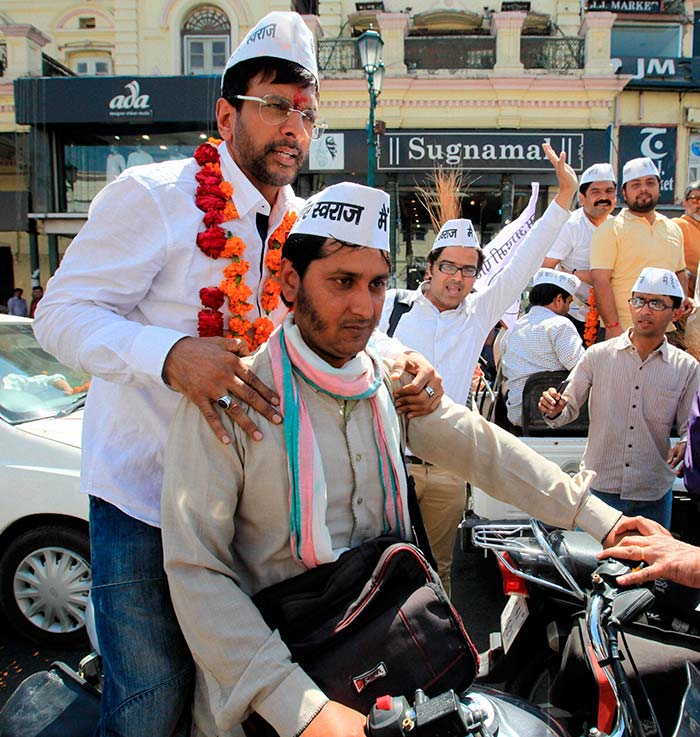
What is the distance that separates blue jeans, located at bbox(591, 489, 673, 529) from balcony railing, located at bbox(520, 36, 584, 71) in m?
16.0

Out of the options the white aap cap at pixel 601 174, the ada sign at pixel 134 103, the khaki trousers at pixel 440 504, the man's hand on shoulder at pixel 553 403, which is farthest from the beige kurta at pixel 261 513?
the ada sign at pixel 134 103

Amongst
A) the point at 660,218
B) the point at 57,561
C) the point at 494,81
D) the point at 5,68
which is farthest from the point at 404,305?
the point at 5,68

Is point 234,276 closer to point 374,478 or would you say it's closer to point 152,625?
point 374,478

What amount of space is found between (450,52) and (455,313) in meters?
16.1

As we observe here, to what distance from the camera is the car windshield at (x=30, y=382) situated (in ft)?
13.4

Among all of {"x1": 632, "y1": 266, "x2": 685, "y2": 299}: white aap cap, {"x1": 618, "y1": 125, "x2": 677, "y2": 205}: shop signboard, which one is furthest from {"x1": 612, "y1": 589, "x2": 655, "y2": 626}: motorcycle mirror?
{"x1": 618, "y1": 125, "x2": 677, "y2": 205}: shop signboard

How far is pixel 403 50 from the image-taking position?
1734 centimetres

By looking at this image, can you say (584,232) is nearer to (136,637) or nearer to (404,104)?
(136,637)

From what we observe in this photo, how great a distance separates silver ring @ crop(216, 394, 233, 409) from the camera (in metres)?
1.48

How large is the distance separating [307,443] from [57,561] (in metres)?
2.97

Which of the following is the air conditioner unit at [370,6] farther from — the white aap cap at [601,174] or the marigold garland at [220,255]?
the marigold garland at [220,255]

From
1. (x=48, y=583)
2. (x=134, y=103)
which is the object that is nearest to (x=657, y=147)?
(x=134, y=103)

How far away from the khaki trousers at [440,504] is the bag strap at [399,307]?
1.02m

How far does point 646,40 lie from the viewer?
803 inches
